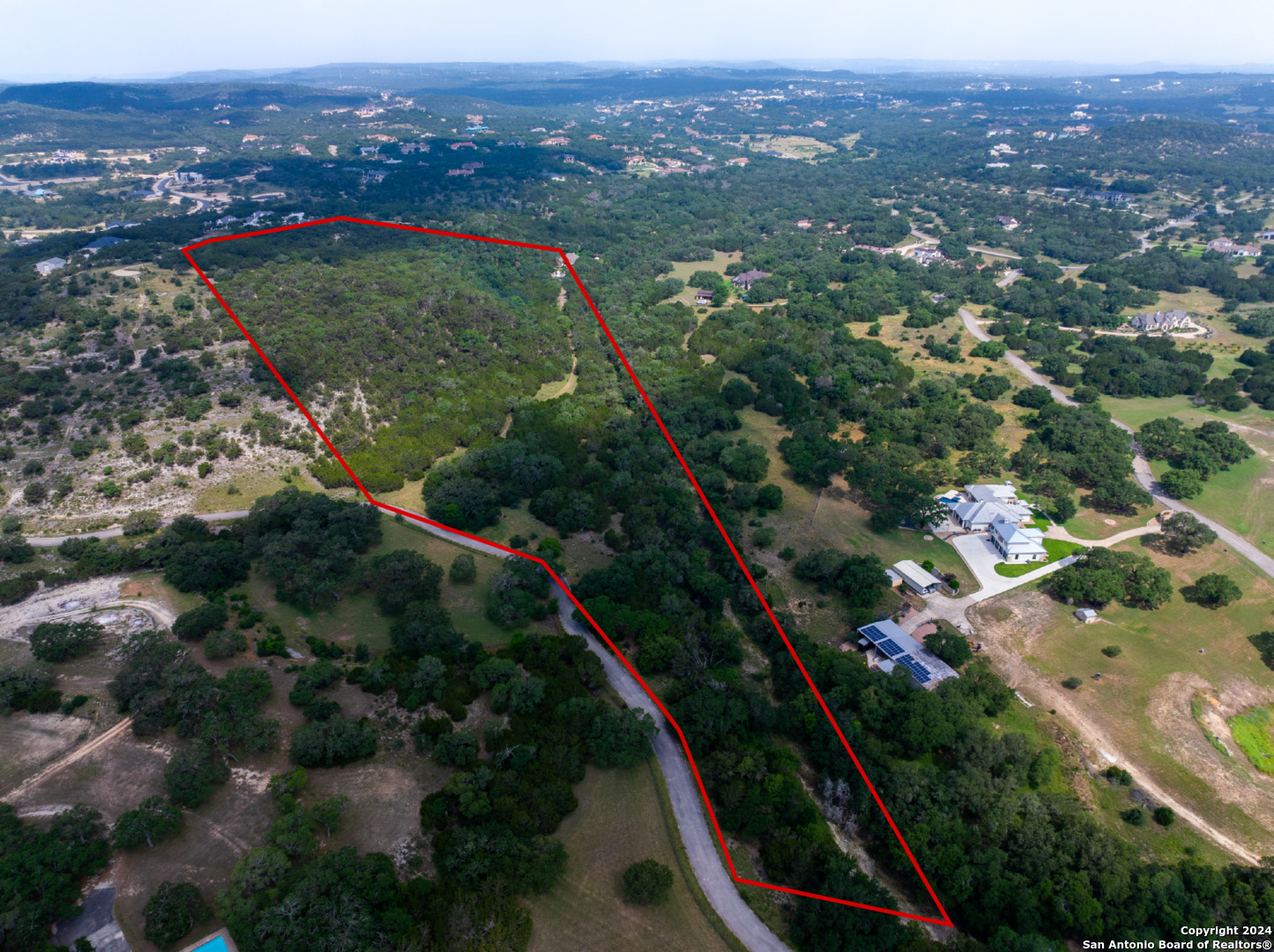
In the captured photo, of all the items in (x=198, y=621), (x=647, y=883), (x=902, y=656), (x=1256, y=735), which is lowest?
(x=1256, y=735)

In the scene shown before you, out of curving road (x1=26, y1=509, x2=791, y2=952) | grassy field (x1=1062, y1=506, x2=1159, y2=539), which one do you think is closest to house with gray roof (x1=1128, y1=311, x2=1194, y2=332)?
grassy field (x1=1062, y1=506, x2=1159, y2=539)

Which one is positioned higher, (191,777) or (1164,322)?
(1164,322)

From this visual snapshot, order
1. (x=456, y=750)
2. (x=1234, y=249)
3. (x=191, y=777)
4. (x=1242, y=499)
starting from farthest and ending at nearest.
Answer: (x=1234, y=249) < (x=1242, y=499) < (x=456, y=750) < (x=191, y=777)

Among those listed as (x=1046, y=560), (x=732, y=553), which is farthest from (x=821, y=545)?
(x=1046, y=560)

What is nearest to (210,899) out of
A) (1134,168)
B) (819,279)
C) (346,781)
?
(346,781)

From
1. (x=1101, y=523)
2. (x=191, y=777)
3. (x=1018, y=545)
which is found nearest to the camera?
(x=191, y=777)

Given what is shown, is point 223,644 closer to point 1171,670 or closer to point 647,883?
point 647,883
